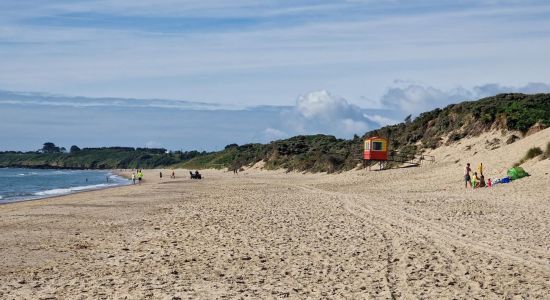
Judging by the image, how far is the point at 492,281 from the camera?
34.3ft

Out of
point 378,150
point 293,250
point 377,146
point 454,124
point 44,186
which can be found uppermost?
point 454,124

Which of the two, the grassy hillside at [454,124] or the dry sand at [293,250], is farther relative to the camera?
the grassy hillside at [454,124]

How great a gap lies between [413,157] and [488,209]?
30344 millimetres

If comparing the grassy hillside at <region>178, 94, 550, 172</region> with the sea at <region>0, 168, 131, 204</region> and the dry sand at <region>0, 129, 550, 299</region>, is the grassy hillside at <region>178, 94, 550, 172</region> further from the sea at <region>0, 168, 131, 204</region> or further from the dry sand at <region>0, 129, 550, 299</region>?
the dry sand at <region>0, 129, 550, 299</region>

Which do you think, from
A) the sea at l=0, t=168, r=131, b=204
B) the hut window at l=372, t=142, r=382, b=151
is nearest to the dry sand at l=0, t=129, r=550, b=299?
the sea at l=0, t=168, r=131, b=204

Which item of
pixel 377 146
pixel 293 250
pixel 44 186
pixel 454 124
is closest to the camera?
pixel 293 250

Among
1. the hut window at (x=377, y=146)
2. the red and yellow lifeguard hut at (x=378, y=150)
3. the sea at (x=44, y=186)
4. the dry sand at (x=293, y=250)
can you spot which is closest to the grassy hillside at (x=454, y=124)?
the red and yellow lifeguard hut at (x=378, y=150)

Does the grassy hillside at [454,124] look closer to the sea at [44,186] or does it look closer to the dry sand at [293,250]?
the sea at [44,186]

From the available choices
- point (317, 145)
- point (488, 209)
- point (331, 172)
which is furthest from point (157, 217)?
point (317, 145)

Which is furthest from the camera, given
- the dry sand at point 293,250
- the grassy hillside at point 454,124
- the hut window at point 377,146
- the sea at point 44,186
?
the hut window at point 377,146

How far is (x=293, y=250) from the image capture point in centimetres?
1402

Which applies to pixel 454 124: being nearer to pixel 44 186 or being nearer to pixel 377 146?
pixel 377 146

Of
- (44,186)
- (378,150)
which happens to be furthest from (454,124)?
(44,186)

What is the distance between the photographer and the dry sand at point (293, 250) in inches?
406
